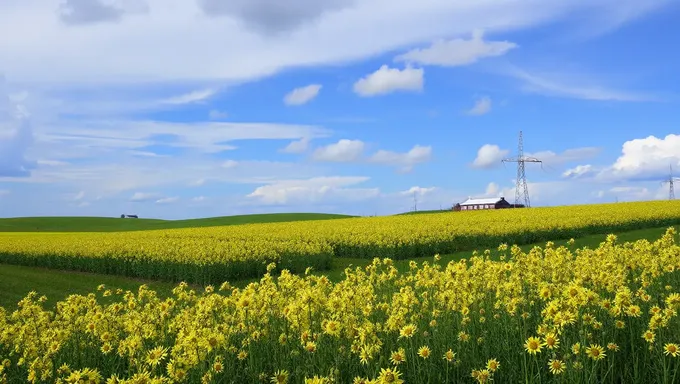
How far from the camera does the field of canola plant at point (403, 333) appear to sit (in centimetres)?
546

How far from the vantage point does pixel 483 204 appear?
298 feet

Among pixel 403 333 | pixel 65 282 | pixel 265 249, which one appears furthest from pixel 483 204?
pixel 403 333

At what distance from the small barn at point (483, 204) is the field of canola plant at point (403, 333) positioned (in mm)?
83063

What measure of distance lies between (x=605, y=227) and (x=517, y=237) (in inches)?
391

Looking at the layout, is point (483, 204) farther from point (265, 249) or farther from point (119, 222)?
point (265, 249)

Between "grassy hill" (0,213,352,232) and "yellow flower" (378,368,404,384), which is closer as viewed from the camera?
"yellow flower" (378,368,404,384)

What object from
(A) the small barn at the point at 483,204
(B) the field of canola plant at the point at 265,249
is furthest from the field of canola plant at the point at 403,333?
(A) the small barn at the point at 483,204

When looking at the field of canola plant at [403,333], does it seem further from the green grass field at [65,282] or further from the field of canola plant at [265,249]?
the field of canola plant at [265,249]

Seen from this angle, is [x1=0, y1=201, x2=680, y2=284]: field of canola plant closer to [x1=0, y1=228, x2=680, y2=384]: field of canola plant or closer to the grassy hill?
[x1=0, y1=228, x2=680, y2=384]: field of canola plant

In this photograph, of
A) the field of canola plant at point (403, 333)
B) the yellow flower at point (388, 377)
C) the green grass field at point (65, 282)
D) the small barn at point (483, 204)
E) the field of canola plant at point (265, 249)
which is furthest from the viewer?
the small barn at point (483, 204)

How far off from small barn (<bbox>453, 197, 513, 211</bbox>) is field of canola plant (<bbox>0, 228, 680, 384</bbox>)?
83063 mm

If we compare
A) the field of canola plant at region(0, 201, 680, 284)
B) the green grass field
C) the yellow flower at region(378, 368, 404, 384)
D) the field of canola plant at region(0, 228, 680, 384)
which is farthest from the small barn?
the yellow flower at region(378, 368, 404, 384)

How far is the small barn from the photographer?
90.5 m

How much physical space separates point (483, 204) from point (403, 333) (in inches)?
3488
